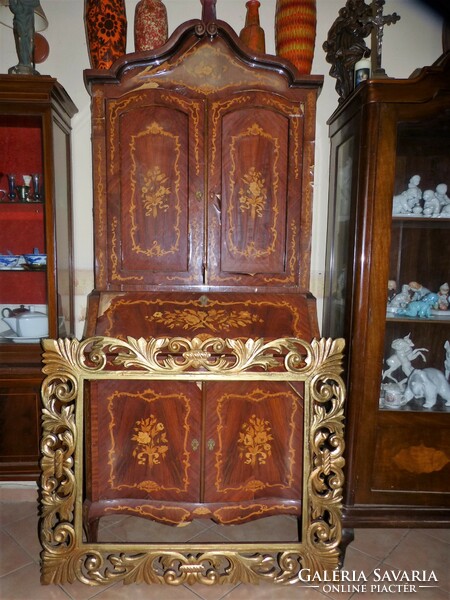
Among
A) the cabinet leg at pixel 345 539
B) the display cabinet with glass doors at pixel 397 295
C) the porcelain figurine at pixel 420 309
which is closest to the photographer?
the display cabinet with glass doors at pixel 397 295

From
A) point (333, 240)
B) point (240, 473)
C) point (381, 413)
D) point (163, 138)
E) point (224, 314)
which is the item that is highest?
point (163, 138)

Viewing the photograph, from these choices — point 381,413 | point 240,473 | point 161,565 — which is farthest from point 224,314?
point 161,565

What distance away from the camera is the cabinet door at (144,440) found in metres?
→ 1.69

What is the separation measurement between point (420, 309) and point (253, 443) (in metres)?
0.91

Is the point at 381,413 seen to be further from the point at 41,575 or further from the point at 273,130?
the point at 41,575

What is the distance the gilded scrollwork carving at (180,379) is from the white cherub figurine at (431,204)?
77cm

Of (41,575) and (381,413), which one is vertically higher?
(381,413)

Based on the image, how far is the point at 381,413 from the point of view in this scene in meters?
1.75

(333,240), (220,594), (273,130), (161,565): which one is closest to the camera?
(220,594)

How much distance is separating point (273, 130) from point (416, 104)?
559 millimetres

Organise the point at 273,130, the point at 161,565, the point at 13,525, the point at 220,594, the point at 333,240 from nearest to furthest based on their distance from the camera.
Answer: the point at 220,594 < the point at 161,565 < the point at 273,130 < the point at 13,525 < the point at 333,240

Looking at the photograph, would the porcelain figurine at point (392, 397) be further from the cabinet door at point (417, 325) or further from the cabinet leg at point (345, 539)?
the cabinet leg at point (345, 539)

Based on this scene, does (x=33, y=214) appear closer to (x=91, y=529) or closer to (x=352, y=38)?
(x=91, y=529)

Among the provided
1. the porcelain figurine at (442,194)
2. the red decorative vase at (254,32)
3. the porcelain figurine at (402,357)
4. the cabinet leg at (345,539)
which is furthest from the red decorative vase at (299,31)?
the cabinet leg at (345,539)
